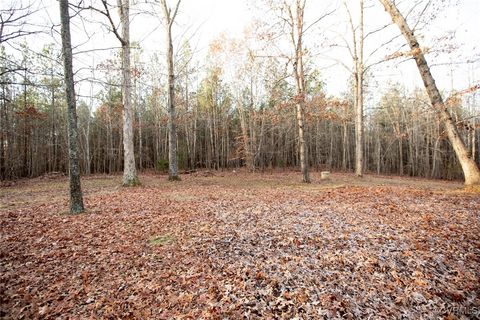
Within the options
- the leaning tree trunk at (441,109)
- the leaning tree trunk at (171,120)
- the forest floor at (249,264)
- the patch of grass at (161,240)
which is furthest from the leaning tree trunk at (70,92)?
the leaning tree trunk at (441,109)

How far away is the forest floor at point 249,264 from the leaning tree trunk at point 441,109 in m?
1.84

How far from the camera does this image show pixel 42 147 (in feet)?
89.0

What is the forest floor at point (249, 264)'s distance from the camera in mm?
3215

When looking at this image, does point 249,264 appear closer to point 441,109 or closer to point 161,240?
point 161,240

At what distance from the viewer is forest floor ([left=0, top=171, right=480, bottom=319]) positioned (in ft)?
10.5

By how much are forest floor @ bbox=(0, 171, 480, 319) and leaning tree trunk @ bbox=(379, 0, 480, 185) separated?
1.84 m

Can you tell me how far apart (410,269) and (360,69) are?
1787 centimetres

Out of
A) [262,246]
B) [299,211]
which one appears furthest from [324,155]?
[262,246]

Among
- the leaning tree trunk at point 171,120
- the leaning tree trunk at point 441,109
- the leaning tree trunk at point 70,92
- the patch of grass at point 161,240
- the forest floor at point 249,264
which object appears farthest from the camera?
the leaning tree trunk at point 171,120

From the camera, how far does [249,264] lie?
408 centimetres

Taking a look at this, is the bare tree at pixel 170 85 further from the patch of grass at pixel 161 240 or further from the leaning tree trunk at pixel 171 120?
the patch of grass at pixel 161 240

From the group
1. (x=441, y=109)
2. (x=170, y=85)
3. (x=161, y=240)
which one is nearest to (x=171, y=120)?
(x=170, y=85)

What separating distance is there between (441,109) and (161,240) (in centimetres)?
974

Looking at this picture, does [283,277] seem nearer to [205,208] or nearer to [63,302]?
[63,302]
